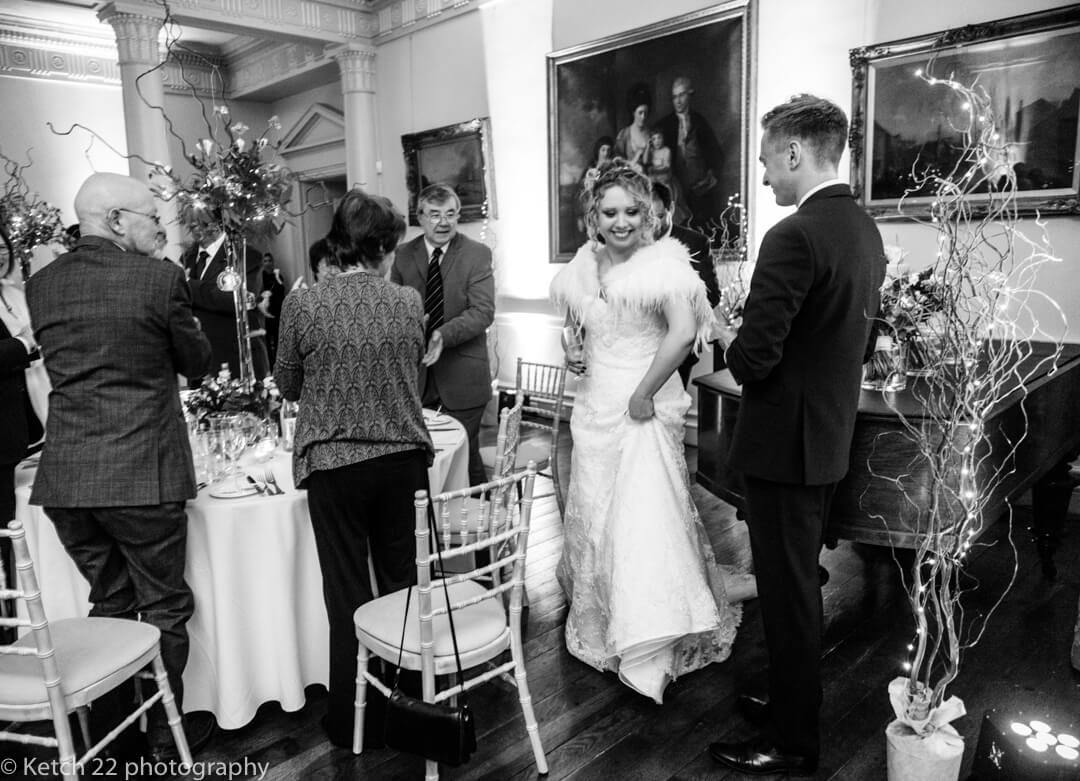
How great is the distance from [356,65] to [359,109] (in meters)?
0.44

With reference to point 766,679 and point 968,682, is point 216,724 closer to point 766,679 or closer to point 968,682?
point 766,679

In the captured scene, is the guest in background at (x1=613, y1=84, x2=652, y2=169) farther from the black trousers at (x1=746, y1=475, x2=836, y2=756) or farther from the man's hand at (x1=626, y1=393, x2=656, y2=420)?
the black trousers at (x1=746, y1=475, x2=836, y2=756)

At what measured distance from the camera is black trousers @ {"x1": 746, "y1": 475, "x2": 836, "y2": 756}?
215 centimetres

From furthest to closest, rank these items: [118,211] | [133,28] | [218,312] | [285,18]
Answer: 1. [285,18]
2. [133,28]
3. [218,312]
4. [118,211]

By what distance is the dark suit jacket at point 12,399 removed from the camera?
8.05 feet

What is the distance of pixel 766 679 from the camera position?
2.81 metres

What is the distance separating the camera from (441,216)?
383cm

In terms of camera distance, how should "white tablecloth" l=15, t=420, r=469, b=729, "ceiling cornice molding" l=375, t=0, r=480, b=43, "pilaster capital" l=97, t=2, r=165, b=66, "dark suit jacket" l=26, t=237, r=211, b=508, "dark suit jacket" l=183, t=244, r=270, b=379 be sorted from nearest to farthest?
"dark suit jacket" l=26, t=237, r=211, b=508, "white tablecloth" l=15, t=420, r=469, b=729, "dark suit jacket" l=183, t=244, r=270, b=379, "pilaster capital" l=97, t=2, r=165, b=66, "ceiling cornice molding" l=375, t=0, r=480, b=43

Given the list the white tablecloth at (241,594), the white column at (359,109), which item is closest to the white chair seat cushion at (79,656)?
the white tablecloth at (241,594)

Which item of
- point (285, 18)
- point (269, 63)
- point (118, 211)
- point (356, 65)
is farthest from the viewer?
point (269, 63)

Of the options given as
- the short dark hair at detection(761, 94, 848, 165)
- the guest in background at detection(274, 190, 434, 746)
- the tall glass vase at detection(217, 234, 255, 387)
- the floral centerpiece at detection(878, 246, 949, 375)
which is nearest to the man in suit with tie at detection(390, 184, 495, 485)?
the tall glass vase at detection(217, 234, 255, 387)

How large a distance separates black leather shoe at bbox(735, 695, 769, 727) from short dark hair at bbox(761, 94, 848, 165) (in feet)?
5.55

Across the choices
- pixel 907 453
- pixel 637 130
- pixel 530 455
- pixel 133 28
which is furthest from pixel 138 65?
pixel 907 453

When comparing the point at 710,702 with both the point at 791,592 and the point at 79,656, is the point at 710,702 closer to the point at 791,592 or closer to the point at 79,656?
the point at 791,592
